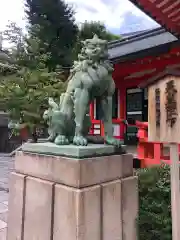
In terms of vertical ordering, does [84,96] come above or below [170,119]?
above

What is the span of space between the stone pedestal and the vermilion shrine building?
54 centimetres

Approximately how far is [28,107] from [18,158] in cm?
360

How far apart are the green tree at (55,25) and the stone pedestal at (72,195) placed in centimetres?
→ 1281

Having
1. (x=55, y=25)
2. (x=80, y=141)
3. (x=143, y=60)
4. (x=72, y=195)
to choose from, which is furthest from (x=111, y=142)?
(x=55, y=25)

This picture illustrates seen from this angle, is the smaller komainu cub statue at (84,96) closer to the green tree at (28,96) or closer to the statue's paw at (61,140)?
the statue's paw at (61,140)

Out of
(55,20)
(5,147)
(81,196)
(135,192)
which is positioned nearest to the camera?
(81,196)

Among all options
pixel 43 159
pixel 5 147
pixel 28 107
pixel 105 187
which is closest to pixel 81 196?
pixel 105 187

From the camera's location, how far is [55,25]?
49.6 feet

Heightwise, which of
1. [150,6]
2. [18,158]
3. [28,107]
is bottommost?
[18,158]

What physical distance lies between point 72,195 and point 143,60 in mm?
4540

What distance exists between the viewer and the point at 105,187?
5.90 ft

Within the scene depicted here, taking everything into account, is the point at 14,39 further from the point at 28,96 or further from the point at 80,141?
the point at 80,141

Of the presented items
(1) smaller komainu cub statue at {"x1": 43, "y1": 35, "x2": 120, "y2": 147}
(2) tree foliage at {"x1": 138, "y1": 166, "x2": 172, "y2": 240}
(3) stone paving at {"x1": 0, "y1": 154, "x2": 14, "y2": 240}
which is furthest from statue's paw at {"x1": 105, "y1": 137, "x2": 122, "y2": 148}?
(3) stone paving at {"x1": 0, "y1": 154, "x2": 14, "y2": 240}

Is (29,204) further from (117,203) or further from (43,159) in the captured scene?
(117,203)
